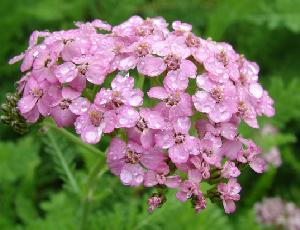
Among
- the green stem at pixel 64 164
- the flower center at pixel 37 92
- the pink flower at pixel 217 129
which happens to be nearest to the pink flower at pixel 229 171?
the pink flower at pixel 217 129

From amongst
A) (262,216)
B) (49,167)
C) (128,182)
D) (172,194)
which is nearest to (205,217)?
(172,194)

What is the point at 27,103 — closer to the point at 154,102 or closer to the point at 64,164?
the point at 154,102

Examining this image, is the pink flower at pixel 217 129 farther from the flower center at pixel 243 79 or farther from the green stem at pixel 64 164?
the green stem at pixel 64 164

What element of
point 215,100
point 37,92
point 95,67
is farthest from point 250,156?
point 37,92

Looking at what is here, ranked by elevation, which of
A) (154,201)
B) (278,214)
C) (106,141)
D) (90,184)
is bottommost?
(278,214)

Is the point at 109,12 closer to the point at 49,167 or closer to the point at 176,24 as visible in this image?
the point at 49,167
